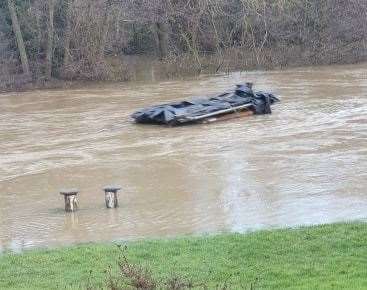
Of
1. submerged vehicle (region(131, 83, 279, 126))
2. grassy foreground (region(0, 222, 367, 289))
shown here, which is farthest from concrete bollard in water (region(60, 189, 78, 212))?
submerged vehicle (region(131, 83, 279, 126))

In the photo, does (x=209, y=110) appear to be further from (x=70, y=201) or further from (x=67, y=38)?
(x=67, y=38)

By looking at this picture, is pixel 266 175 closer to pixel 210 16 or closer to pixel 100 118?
pixel 100 118

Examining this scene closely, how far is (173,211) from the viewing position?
14.9m

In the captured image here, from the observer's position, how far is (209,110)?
27.3 metres

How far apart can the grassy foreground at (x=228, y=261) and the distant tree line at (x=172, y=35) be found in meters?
34.5

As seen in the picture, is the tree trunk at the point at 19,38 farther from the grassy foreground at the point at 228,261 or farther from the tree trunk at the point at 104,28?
the grassy foreground at the point at 228,261

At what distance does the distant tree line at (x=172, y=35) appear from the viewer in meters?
45.7

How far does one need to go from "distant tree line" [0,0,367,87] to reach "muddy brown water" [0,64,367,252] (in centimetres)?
1139

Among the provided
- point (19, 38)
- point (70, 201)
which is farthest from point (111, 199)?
point (19, 38)

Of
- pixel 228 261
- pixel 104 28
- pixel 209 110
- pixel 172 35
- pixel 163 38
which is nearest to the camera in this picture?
pixel 228 261

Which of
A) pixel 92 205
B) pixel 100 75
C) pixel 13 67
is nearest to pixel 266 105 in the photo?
pixel 92 205

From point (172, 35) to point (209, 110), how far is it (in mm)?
23893

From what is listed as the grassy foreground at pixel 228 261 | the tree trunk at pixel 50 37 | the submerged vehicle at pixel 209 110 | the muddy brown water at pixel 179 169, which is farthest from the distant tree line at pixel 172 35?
the grassy foreground at pixel 228 261

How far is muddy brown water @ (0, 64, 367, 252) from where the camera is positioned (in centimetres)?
1410
